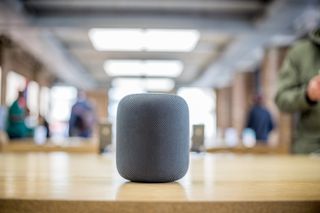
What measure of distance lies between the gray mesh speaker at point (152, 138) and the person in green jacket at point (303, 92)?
1.13m

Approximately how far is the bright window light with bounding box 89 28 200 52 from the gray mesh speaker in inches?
275

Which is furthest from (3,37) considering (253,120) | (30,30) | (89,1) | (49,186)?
(49,186)

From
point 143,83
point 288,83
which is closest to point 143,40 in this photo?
point 288,83

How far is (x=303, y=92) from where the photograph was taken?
1.86 meters

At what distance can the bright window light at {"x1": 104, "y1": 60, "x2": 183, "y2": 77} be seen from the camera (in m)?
12.0

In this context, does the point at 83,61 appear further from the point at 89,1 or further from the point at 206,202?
the point at 206,202

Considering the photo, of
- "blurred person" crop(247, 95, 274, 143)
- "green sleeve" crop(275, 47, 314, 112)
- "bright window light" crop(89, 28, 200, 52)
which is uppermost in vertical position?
"bright window light" crop(89, 28, 200, 52)

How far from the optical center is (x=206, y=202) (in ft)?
2.15

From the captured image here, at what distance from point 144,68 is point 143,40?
4025 millimetres

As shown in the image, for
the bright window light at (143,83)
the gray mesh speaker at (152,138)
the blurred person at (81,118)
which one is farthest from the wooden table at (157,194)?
the bright window light at (143,83)

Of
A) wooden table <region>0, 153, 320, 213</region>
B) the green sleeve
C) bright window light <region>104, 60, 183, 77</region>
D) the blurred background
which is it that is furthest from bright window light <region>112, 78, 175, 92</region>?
wooden table <region>0, 153, 320, 213</region>

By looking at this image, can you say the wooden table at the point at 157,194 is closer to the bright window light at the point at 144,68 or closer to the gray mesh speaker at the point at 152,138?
the gray mesh speaker at the point at 152,138

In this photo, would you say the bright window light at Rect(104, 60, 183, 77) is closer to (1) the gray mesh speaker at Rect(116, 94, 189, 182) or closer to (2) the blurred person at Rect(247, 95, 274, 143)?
(2) the blurred person at Rect(247, 95, 274, 143)

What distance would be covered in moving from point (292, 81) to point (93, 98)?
1569 centimetres
